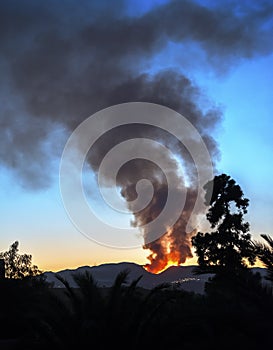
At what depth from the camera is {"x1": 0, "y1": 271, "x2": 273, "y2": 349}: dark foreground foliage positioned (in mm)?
9727

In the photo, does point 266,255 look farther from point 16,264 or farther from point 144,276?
point 16,264

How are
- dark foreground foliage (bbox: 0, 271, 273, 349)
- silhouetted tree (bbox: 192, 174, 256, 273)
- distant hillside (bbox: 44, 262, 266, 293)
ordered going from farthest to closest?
1. silhouetted tree (bbox: 192, 174, 256, 273)
2. distant hillside (bbox: 44, 262, 266, 293)
3. dark foreground foliage (bbox: 0, 271, 273, 349)

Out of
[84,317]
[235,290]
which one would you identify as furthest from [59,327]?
[235,290]

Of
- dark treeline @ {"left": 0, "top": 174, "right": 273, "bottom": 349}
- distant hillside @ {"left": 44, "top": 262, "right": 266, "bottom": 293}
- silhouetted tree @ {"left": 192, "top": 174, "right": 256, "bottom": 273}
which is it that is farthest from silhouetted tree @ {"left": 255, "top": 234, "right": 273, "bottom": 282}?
silhouetted tree @ {"left": 192, "top": 174, "right": 256, "bottom": 273}

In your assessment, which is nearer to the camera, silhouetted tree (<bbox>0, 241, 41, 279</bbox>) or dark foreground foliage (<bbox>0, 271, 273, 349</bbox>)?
dark foreground foliage (<bbox>0, 271, 273, 349</bbox>)

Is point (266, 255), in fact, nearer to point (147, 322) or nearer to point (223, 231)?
point (147, 322)

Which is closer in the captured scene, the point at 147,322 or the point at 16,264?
the point at 147,322

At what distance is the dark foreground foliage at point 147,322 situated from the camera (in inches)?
383

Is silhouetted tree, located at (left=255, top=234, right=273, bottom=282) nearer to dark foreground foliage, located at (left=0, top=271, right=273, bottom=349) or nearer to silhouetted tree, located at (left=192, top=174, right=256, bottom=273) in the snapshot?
dark foreground foliage, located at (left=0, top=271, right=273, bottom=349)

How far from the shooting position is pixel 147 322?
10305mm

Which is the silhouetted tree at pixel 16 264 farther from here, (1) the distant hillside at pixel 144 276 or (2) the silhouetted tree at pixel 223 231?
(2) the silhouetted tree at pixel 223 231

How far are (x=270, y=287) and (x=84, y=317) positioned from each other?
16.3 feet

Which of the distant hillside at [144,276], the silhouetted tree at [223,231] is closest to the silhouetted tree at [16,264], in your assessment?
the distant hillside at [144,276]

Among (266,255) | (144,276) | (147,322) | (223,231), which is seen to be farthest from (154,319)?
(223,231)
